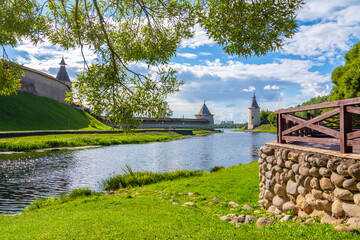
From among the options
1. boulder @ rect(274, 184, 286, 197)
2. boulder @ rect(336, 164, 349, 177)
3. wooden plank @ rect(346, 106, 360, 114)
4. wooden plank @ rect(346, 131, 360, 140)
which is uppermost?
wooden plank @ rect(346, 106, 360, 114)

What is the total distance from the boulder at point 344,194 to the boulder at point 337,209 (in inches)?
5.1

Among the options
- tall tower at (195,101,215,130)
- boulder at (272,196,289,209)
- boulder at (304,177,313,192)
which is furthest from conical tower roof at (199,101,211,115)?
boulder at (304,177,313,192)

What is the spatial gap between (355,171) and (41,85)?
75.0m

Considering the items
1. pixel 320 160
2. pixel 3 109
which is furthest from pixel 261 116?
pixel 320 160

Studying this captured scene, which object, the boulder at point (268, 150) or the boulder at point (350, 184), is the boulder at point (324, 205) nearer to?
the boulder at point (350, 184)

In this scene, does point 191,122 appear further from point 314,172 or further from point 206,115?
point 314,172

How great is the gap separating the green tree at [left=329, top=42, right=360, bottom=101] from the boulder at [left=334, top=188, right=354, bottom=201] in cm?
2325

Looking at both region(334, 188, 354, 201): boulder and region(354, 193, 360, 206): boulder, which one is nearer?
region(354, 193, 360, 206): boulder

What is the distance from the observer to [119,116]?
6477mm

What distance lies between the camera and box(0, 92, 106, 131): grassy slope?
4791 centimetres

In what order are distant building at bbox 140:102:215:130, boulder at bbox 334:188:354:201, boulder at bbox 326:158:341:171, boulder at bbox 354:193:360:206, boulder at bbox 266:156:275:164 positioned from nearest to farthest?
1. boulder at bbox 354:193:360:206
2. boulder at bbox 334:188:354:201
3. boulder at bbox 326:158:341:171
4. boulder at bbox 266:156:275:164
5. distant building at bbox 140:102:215:130

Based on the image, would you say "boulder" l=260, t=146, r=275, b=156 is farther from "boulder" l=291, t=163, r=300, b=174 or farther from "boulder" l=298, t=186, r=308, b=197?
"boulder" l=298, t=186, r=308, b=197

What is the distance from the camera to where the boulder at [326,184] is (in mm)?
5018

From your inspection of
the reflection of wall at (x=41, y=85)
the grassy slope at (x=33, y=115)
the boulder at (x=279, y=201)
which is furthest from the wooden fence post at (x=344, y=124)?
the reflection of wall at (x=41, y=85)
